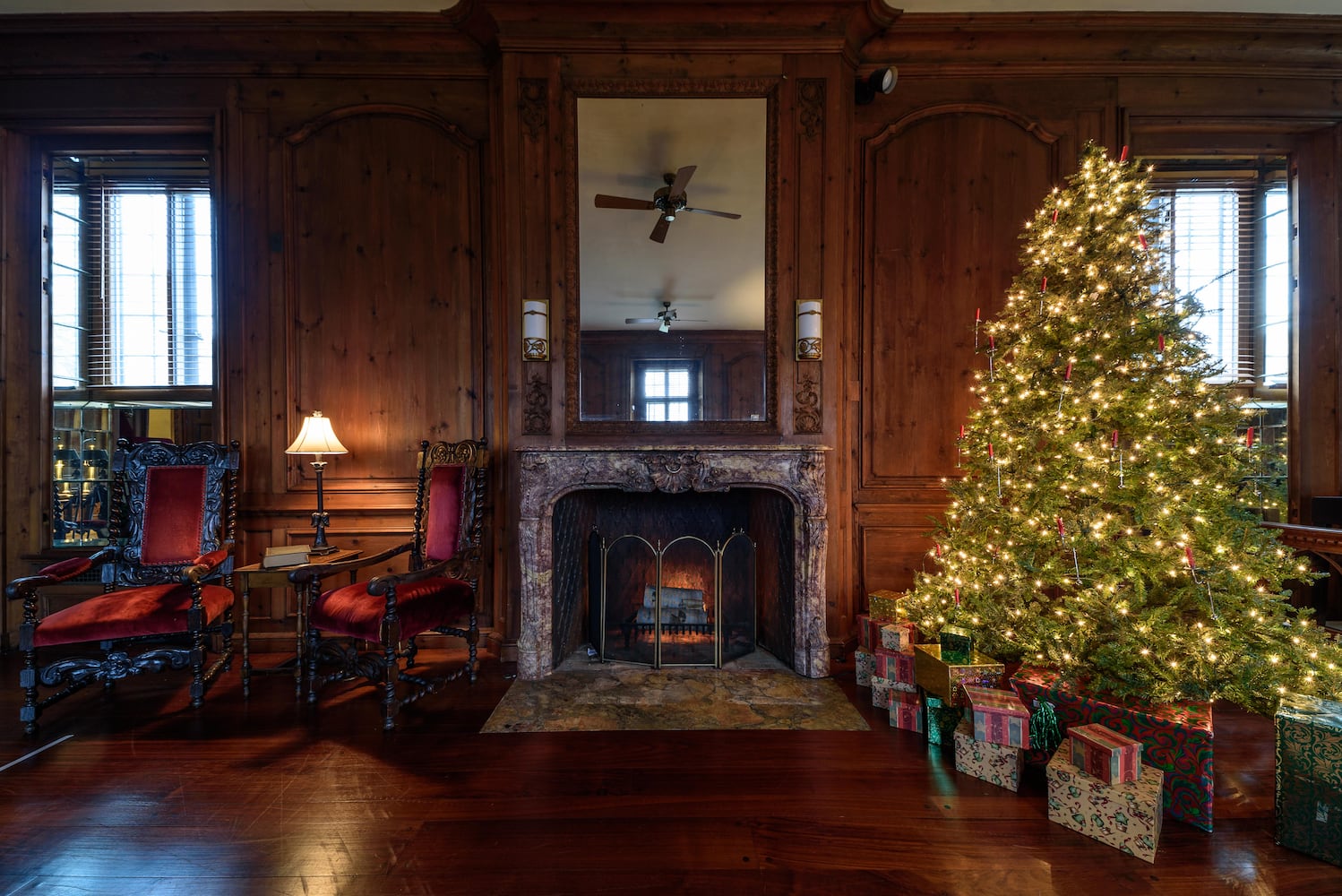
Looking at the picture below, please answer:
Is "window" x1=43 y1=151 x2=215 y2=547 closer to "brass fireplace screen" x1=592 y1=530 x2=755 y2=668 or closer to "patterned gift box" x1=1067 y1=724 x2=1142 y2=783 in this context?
"brass fireplace screen" x1=592 y1=530 x2=755 y2=668

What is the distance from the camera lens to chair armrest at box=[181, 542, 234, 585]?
7.79 feet

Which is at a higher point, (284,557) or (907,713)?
(284,557)

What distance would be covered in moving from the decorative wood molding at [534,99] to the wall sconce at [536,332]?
1.02m

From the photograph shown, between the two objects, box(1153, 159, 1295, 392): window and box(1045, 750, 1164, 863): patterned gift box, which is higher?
box(1153, 159, 1295, 392): window

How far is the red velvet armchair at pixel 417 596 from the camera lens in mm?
2258

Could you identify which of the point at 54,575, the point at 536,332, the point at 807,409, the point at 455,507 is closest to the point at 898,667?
the point at 807,409

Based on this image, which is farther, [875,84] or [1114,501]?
[875,84]

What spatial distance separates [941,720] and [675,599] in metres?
1.44

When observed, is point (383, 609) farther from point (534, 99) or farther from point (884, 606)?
point (534, 99)

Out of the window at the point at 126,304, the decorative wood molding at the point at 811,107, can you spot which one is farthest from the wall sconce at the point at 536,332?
the window at the point at 126,304

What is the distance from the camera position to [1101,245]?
236 centimetres

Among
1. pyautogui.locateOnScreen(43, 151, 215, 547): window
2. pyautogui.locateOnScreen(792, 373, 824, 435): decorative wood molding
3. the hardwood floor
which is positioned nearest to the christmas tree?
the hardwood floor

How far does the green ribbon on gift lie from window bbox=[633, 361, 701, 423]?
6.47 feet

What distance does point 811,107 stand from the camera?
290cm
